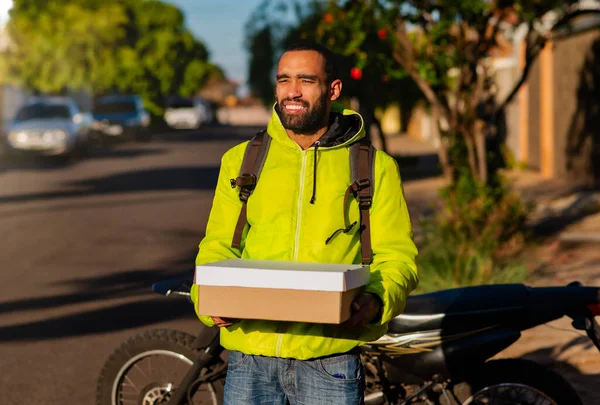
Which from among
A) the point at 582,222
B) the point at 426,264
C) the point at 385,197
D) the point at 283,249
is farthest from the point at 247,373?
the point at 582,222

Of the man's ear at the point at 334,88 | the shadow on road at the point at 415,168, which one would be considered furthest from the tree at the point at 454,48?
the shadow on road at the point at 415,168

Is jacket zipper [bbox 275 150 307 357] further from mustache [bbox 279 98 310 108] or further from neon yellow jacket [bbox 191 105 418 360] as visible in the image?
mustache [bbox 279 98 310 108]

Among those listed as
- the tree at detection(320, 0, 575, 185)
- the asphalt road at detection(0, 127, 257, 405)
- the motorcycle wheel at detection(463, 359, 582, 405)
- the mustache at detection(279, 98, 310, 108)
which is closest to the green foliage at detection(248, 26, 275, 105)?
the asphalt road at detection(0, 127, 257, 405)

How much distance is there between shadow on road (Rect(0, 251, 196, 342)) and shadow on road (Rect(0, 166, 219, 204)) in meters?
8.92

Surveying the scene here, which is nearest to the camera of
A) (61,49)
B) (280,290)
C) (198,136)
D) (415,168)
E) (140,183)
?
(280,290)

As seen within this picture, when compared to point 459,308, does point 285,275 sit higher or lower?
higher

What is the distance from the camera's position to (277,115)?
3441 mm

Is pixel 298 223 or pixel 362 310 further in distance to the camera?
pixel 298 223

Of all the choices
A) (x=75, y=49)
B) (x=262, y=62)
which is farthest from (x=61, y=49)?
(x=262, y=62)

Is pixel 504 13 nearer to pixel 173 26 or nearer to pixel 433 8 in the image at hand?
pixel 433 8

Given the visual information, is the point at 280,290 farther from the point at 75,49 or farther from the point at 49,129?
the point at 75,49

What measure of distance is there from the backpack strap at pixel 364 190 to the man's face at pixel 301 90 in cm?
18

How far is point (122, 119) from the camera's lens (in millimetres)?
40500

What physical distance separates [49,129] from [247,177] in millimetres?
27014
